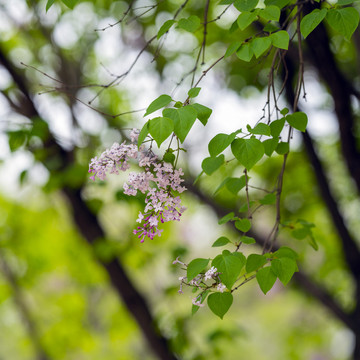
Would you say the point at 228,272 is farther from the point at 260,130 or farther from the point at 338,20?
the point at 338,20

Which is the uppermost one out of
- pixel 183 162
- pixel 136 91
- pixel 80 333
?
pixel 136 91

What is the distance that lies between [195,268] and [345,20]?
0.59m

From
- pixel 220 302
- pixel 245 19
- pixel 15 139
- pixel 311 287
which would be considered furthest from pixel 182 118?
pixel 311 287

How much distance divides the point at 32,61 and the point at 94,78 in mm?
476

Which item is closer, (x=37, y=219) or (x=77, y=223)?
(x=77, y=223)

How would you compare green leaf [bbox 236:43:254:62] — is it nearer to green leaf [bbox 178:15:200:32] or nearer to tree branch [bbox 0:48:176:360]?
green leaf [bbox 178:15:200:32]

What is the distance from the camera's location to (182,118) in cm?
81

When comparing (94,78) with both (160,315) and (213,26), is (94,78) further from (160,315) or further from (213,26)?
(160,315)

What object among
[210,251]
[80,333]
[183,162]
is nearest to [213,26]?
[183,162]

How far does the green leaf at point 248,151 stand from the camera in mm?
853

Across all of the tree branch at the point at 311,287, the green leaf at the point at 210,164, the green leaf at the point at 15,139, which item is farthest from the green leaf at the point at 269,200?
the tree branch at the point at 311,287

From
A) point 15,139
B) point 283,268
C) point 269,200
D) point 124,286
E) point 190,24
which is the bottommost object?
point 283,268

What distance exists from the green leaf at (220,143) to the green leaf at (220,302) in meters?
0.29

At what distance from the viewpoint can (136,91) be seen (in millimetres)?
3252
